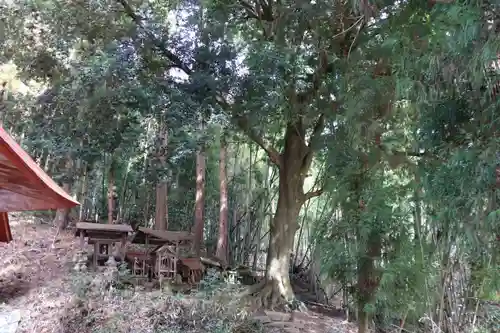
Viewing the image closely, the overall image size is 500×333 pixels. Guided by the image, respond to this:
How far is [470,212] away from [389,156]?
233cm

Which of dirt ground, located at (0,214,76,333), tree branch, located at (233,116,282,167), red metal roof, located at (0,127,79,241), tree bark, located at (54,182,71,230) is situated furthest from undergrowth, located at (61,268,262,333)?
tree bark, located at (54,182,71,230)

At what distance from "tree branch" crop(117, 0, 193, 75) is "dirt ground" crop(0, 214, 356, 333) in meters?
2.97

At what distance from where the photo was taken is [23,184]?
1920mm

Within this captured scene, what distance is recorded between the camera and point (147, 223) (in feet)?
32.5

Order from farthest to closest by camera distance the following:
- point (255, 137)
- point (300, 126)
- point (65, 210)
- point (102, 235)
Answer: point (65, 210) < point (102, 235) < point (300, 126) < point (255, 137)

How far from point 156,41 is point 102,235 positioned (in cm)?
303

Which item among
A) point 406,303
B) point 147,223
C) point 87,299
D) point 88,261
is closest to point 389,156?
point 406,303

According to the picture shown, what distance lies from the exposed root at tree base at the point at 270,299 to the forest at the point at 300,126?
3cm

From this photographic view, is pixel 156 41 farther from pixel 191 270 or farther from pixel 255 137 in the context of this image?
pixel 191 270

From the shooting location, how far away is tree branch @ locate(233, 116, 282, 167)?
18.7 feet

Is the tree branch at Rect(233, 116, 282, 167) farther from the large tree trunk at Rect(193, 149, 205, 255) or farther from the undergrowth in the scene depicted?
the undergrowth

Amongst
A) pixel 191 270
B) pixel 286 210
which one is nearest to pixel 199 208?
pixel 191 270

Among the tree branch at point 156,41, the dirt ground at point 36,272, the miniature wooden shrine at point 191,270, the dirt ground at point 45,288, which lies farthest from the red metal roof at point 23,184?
the miniature wooden shrine at point 191,270

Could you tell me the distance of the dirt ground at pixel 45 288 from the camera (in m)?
5.26
